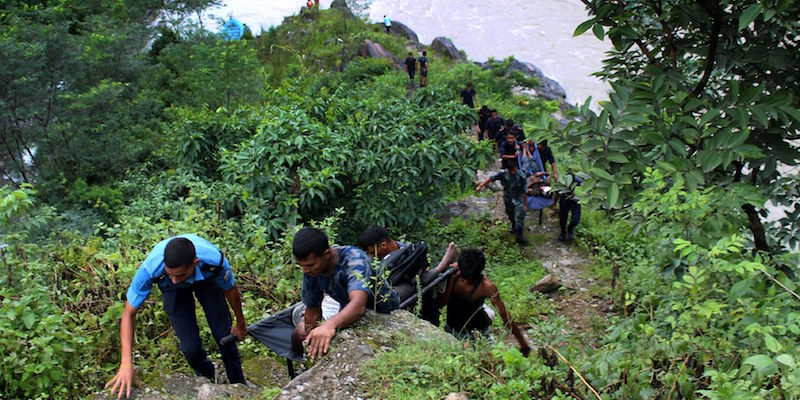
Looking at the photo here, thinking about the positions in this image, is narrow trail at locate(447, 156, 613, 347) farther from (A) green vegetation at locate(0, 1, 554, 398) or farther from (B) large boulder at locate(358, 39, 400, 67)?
(B) large boulder at locate(358, 39, 400, 67)

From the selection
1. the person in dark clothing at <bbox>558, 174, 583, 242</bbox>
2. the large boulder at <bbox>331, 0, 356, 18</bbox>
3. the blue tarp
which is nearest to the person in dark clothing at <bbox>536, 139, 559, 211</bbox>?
the person in dark clothing at <bbox>558, 174, 583, 242</bbox>

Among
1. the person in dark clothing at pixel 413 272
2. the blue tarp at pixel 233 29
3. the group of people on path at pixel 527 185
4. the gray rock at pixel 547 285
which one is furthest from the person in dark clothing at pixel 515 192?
the blue tarp at pixel 233 29

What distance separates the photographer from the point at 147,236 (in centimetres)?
547

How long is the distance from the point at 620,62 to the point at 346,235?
462 centimetres

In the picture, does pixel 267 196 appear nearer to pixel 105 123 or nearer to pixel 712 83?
pixel 712 83

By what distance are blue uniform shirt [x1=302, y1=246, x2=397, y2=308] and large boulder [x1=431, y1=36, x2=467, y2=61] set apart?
22.4 meters

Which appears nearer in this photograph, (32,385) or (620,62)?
(32,385)

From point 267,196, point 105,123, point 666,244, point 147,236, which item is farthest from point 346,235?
point 105,123

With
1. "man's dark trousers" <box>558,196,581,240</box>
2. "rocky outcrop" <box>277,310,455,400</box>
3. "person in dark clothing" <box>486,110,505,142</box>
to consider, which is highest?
"person in dark clothing" <box>486,110,505,142</box>

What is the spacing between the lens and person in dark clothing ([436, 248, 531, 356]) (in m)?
4.23

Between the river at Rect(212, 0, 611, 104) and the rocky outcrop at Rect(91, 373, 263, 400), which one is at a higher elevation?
the river at Rect(212, 0, 611, 104)

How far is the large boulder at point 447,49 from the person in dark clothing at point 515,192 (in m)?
17.3

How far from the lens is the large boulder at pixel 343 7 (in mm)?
27312

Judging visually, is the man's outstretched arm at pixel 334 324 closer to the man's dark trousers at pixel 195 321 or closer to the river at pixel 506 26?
the man's dark trousers at pixel 195 321
